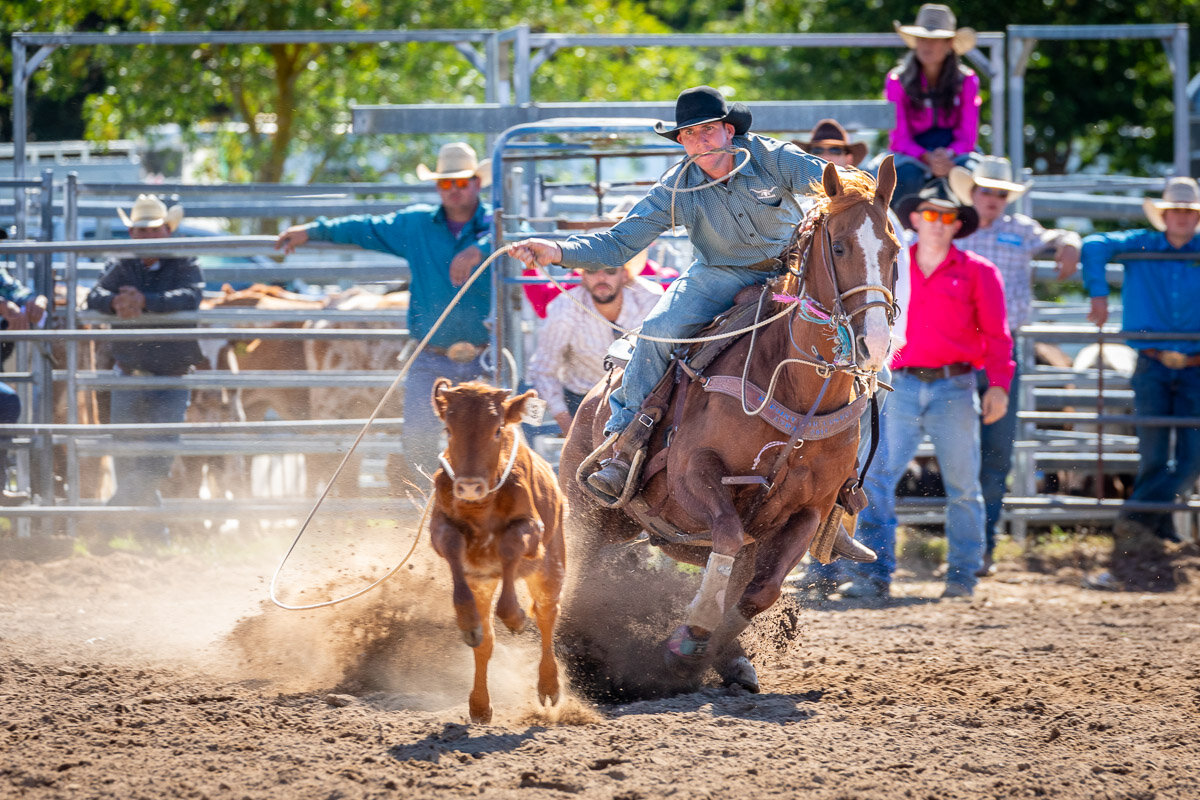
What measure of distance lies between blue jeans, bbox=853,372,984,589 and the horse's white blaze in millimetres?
3287

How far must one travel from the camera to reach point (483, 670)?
496 centimetres

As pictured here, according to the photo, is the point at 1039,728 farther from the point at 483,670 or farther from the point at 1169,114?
the point at 1169,114

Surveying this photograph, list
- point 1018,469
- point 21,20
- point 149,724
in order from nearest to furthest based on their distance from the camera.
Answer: point 149,724 → point 1018,469 → point 21,20

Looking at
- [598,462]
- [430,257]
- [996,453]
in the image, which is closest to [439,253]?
[430,257]

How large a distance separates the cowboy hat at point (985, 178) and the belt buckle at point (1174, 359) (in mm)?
1465

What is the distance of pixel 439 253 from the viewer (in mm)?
8234

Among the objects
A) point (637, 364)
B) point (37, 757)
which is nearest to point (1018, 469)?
point (637, 364)

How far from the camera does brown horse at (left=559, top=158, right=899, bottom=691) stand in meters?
4.93

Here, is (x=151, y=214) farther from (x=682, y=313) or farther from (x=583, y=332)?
(x=682, y=313)

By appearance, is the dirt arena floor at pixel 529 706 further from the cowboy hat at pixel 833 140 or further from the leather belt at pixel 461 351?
the cowboy hat at pixel 833 140

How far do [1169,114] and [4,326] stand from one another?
55.2ft

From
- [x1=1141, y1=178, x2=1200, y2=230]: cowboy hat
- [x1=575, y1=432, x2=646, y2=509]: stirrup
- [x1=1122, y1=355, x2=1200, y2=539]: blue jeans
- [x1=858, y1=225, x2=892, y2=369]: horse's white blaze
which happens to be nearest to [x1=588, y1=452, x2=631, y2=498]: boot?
[x1=575, y1=432, x2=646, y2=509]: stirrup

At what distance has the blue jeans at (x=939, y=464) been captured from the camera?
26.2 feet

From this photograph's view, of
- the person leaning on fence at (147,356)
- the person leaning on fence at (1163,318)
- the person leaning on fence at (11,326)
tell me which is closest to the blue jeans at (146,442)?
the person leaning on fence at (147,356)
